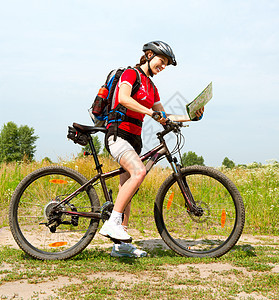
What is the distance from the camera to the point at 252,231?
6402mm

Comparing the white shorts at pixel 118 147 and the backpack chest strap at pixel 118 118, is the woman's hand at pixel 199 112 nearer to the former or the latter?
the backpack chest strap at pixel 118 118

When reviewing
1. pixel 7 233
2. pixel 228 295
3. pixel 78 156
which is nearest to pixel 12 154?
pixel 78 156

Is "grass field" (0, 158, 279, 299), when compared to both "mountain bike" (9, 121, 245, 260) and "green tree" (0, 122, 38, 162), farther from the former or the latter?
"green tree" (0, 122, 38, 162)

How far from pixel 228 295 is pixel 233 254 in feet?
4.39

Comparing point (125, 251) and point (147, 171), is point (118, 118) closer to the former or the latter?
point (147, 171)

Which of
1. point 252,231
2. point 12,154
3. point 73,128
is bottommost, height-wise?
point 252,231

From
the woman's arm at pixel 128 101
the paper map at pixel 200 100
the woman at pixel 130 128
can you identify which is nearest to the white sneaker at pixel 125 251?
the woman at pixel 130 128

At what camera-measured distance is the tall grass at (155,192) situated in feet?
21.8

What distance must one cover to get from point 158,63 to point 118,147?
109cm

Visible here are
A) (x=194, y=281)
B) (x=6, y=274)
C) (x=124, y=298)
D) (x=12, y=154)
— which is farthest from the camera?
(x=12, y=154)

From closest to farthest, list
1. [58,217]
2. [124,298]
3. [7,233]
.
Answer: [124,298], [58,217], [7,233]

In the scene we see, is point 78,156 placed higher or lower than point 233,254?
higher

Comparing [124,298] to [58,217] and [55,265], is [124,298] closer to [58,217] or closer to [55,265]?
[55,265]

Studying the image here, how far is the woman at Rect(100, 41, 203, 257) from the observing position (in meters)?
3.89
